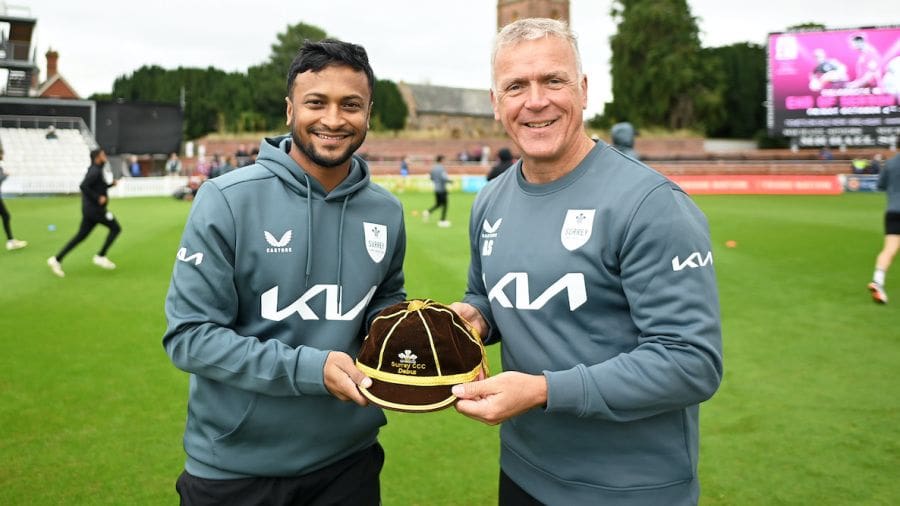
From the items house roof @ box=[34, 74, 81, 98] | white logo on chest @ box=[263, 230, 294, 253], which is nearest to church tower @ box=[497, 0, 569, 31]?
house roof @ box=[34, 74, 81, 98]

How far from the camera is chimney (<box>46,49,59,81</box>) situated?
6344 centimetres

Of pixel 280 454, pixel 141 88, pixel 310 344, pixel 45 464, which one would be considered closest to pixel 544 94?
pixel 310 344

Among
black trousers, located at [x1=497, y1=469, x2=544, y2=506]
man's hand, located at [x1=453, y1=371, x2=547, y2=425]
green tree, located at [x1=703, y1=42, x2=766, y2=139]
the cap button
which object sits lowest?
black trousers, located at [x1=497, y1=469, x2=544, y2=506]

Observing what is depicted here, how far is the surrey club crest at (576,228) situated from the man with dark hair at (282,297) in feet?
2.69

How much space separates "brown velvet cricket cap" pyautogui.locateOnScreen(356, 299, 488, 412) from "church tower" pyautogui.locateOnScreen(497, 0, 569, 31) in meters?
65.2

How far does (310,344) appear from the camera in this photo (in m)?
2.55

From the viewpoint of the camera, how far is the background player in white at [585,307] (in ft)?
6.61

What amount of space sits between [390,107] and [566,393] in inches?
2593

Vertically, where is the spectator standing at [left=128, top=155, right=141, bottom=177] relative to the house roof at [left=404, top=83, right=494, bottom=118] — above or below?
below

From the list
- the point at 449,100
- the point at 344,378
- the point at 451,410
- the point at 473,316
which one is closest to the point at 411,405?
the point at 344,378

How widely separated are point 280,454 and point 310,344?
0.41 metres

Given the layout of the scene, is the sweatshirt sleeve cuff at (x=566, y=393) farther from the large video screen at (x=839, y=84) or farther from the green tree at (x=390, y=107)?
the green tree at (x=390, y=107)

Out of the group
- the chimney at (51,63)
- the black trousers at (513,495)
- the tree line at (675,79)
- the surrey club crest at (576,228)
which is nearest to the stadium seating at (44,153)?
the tree line at (675,79)

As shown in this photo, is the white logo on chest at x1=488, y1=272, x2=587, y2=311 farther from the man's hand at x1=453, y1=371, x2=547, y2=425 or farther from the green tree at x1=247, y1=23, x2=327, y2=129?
the green tree at x1=247, y1=23, x2=327, y2=129
